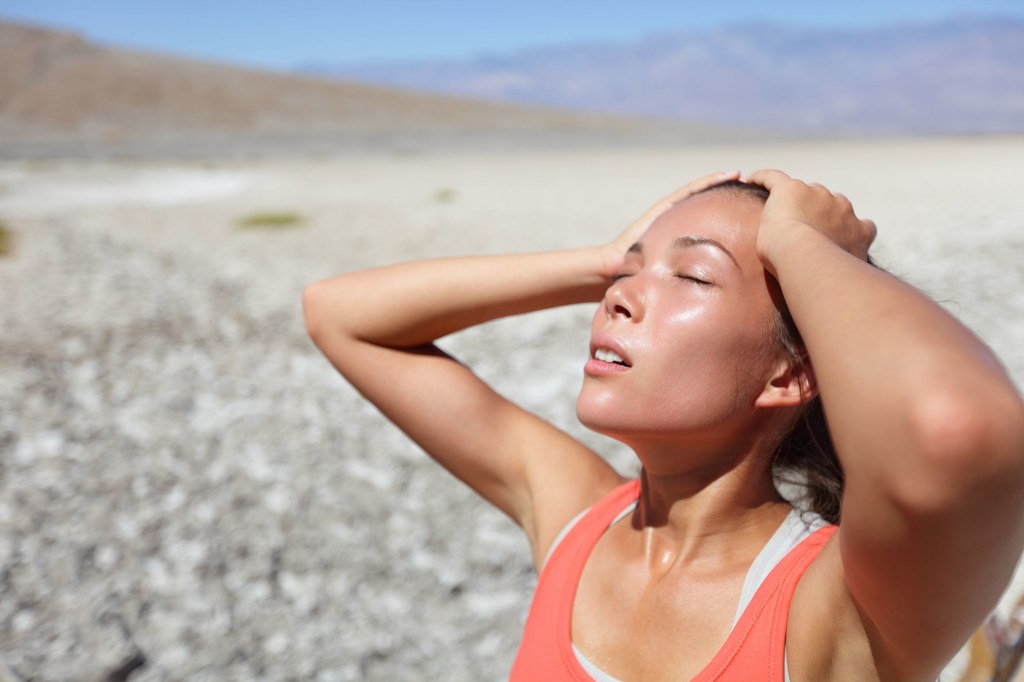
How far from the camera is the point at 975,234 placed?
1209 cm

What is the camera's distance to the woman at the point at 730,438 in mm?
1265

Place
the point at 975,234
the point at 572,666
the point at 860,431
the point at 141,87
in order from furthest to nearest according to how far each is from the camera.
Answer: the point at 141,87 → the point at 975,234 → the point at 572,666 → the point at 860,431

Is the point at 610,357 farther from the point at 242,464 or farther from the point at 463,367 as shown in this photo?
the point at 242,464

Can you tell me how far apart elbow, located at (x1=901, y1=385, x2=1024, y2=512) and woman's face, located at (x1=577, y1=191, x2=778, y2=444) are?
2.44 feet

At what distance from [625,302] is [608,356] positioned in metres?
0.13

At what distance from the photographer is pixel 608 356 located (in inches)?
79.3

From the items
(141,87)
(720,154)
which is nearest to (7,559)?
(720,154)

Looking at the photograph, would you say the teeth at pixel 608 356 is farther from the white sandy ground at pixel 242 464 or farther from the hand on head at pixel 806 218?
the white sandy ground at pixel 242 464

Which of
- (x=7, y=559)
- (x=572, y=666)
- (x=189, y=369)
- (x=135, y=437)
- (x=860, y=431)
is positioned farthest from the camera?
(x=189, y=369)

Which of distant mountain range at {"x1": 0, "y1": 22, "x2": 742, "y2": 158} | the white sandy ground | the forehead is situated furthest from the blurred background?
distant mountain range at {"x1": 0, "y1": 22, "x2": 742, "y2": 158}

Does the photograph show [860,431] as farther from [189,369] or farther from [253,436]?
[189,369]

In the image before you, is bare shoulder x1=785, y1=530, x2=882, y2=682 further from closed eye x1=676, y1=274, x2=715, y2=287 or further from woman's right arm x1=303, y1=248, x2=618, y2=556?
woman's right arm x1=303, y1=248, x2=618, y2=556

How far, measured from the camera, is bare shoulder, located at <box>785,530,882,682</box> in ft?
5.30

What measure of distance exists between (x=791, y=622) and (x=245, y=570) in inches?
137
